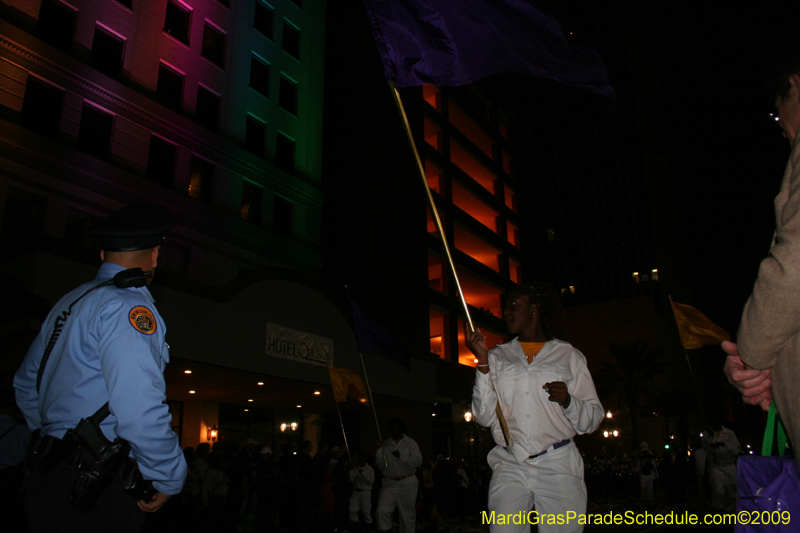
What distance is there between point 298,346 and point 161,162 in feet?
26.1

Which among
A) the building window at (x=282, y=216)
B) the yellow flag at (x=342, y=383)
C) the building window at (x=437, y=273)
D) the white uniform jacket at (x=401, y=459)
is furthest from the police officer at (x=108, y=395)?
the building window at (x=437, y=273)

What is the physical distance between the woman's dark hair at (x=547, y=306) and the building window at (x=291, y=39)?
23.5 meters

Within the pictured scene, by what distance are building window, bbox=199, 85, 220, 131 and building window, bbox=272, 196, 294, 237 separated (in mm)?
3822

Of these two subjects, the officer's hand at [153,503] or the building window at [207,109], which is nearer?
the officer's hand at [153,503]

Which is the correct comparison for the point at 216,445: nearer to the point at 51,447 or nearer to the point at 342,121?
the point at 51,447

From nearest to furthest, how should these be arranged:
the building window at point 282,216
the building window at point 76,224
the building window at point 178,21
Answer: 1. the building window at point 76,224
2. the building window at point 178,21
3. the building window at point 282,216

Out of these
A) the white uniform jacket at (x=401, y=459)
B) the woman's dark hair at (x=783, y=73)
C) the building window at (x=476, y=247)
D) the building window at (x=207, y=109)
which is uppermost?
the building window at (x=207, y=109)

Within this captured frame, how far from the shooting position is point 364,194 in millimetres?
28453

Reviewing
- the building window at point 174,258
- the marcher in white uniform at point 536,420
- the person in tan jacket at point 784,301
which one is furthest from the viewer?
the building window at point 174,258

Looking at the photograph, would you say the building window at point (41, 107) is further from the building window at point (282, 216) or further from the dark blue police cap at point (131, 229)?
the dark blue police cap at point (131, 229)

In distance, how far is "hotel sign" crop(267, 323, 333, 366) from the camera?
1655 centimetres

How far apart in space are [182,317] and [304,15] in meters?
18.2

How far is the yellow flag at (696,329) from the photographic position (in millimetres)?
12039

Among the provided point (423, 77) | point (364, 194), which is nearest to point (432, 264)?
point (364, 194)
